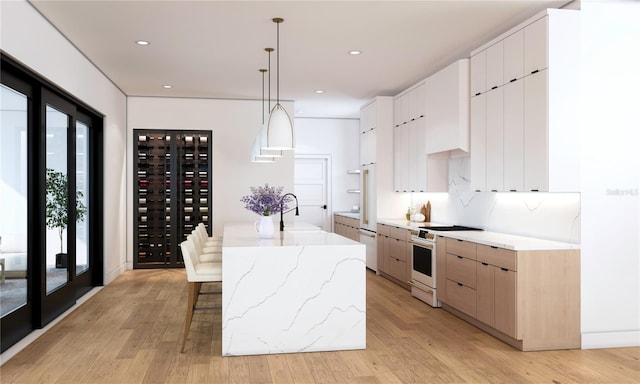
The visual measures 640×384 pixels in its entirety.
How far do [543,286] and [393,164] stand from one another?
371 centimetres

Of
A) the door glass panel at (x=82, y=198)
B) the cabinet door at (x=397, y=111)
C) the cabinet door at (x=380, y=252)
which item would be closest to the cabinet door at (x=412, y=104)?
the cabinet door at (x=397, y=111)

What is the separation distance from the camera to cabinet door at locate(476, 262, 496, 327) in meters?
4.35

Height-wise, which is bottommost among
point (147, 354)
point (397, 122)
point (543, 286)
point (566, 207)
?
point (147, 354)

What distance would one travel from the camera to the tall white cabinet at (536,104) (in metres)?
4.01

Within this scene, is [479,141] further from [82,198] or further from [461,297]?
[82,198]

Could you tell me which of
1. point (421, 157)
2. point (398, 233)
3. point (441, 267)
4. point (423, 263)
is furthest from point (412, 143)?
point (441, 267)

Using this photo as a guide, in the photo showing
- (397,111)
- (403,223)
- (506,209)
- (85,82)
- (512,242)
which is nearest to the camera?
(512,242)

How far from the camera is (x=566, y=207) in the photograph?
427cm

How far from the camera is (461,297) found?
16.1ft

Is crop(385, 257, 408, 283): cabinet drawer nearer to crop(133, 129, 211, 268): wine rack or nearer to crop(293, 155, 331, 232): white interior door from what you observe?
crop(133, 129, 211, 268): wine rack

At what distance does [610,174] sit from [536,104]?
2.57 feet

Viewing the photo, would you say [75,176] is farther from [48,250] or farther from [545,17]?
[545,17]

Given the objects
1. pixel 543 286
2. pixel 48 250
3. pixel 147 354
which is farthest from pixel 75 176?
pixel 543 286

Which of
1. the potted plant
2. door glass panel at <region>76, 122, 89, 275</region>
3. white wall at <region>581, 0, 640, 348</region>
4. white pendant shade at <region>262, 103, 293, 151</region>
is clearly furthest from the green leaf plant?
white wall at <region>581, 0, 640, 348</region>
